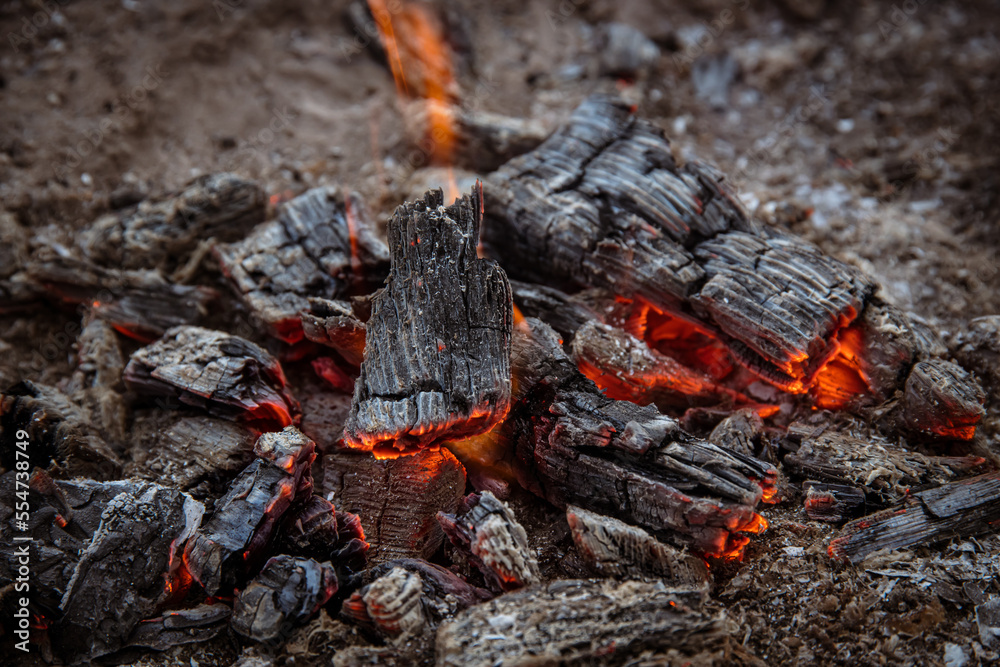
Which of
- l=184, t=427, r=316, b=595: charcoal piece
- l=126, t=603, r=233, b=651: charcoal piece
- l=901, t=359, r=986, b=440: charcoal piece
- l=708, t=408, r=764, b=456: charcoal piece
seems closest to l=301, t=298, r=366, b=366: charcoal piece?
l=184, t=427, r=316, b=595: charcoal piece

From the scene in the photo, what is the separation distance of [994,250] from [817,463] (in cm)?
294

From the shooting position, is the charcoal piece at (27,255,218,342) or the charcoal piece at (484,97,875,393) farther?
the charcoal piece at (27,255,218,342)

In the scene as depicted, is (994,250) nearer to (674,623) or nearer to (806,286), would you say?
(806,286)

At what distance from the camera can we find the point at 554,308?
4.39 metres

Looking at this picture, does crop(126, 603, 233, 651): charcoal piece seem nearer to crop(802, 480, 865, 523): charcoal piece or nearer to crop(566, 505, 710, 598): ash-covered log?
crop(566, 505, 710, 598): ash-covered log

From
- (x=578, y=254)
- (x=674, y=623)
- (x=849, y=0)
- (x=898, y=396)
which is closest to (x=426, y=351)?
(x=578, y=254)

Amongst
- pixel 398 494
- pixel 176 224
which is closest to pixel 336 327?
pixel 398 494

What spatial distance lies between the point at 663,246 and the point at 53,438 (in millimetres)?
3979

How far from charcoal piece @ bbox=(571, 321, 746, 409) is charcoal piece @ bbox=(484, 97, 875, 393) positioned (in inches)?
13.6

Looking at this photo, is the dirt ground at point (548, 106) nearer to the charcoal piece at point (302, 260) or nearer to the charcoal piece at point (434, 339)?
the charcoal piece at point (302, 260)

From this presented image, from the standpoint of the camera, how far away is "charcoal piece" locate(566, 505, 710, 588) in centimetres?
323

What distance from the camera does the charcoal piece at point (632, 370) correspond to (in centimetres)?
406

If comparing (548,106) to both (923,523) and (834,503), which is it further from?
(923,523)

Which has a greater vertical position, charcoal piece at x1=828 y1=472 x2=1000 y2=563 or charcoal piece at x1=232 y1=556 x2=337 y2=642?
charcoal piece at x1=828 y1=472 x2=1000 y2=563
